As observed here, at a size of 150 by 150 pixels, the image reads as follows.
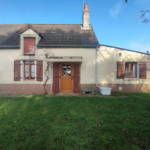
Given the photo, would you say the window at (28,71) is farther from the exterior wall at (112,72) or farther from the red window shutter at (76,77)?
the exterior wall at (112,72)

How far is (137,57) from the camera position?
8.54m

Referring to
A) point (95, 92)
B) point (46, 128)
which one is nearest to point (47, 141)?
point (46, 128)

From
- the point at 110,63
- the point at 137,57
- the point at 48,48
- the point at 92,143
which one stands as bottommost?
the point at 92,143

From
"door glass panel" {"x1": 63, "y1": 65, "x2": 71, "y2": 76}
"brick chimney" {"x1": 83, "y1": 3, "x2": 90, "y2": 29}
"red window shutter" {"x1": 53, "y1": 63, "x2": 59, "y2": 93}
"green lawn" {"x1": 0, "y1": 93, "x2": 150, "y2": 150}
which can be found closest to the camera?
"green lawn" {"x1": 0, "y1": 93, "x2": 150, "y2": 150}

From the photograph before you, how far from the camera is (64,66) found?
8398 millimetres

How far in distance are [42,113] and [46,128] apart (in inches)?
47.9

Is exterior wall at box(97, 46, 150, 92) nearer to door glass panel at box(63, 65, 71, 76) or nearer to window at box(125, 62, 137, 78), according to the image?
window at box(125, 62, 137, 78)

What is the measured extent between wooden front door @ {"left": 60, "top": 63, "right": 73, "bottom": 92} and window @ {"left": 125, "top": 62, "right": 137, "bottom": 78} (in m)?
5.32

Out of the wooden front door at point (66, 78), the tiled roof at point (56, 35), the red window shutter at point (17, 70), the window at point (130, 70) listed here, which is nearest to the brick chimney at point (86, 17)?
the tiled roof at point (56, 35)

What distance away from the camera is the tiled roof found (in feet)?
27.8

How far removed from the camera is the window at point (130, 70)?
8.68m

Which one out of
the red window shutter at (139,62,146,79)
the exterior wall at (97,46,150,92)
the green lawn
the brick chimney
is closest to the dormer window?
the green lawn

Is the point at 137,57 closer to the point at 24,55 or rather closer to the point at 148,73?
the point at 148,73

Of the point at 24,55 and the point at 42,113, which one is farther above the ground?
the point at 24,55
